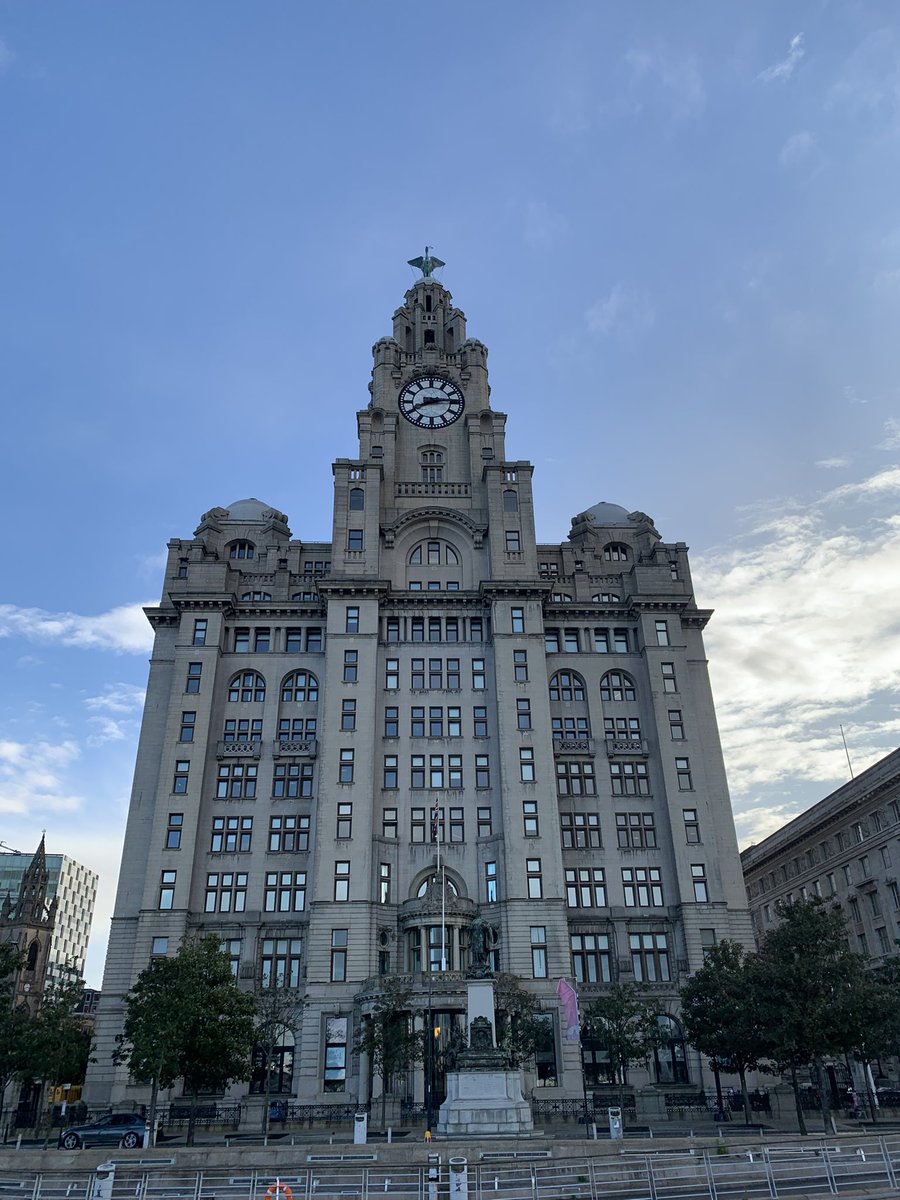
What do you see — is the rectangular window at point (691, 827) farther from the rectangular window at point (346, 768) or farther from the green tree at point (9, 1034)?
the green tree at point (9, 1034)

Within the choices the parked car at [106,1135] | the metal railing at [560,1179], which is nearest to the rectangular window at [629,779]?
the parked car at [106,1135]

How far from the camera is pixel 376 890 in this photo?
6781 cm

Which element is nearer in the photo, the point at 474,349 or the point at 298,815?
Result: the point at 298,815

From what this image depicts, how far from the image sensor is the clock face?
91625 mm

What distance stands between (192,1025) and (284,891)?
78.2 feet

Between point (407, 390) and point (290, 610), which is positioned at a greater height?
point (407, 390)

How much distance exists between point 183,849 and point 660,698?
41226 millimetres

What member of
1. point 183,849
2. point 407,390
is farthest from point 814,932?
point 407,390

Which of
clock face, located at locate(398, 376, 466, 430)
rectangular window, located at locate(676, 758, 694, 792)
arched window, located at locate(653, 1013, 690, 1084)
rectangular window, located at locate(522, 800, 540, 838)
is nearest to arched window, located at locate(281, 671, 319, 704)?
rectangular window, located at locate(522, 800, 540, 838)

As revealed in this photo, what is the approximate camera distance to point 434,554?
83.9 metres

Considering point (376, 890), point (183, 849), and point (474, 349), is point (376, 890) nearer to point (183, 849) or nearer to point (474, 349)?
point (183, 849)

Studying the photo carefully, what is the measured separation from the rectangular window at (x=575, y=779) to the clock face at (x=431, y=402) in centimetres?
3677

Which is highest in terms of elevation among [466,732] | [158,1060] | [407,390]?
[407,390]

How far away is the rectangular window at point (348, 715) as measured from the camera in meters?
73.1
